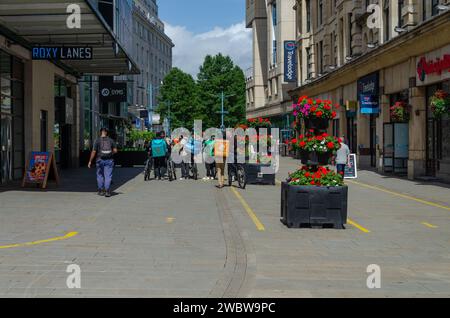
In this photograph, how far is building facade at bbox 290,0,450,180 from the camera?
21797mm

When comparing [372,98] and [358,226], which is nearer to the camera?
[358,226]

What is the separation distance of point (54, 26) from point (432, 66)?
12848mm

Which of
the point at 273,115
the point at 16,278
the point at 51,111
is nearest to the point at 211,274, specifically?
the point at 16,278

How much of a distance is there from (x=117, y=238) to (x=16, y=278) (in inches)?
112

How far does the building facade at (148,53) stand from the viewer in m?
83.9

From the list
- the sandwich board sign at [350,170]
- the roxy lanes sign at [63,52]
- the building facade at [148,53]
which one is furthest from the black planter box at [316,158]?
the building facade at [148,53]

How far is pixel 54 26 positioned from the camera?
1850 centimetres

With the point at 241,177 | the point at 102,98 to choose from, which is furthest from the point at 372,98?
the point at 102,98

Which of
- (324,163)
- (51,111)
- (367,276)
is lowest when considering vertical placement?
(367,276)

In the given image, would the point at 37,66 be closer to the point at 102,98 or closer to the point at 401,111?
the point at 401,111

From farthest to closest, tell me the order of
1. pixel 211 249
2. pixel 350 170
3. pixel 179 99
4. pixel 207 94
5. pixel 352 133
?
pixel 179 99 < pixel 207 94 < pixel 352 133 < pixel 350 170 < pixel 211 249

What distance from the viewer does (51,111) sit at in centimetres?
2502

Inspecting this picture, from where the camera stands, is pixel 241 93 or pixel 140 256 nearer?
pixel 140 256

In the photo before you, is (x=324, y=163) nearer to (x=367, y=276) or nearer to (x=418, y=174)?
(x=367, y=276)
